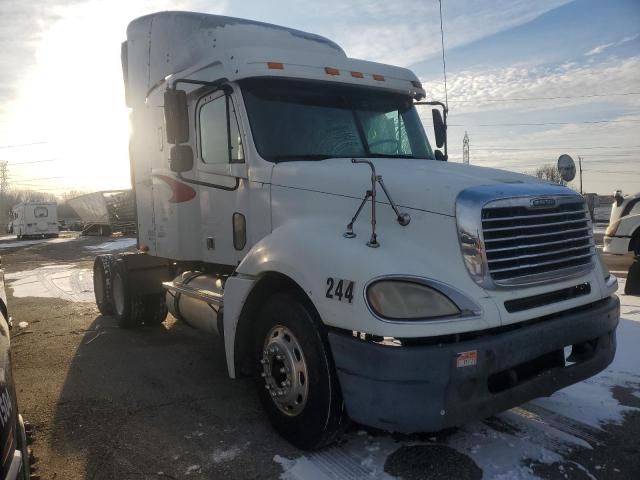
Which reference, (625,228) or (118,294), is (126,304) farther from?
(625,228)

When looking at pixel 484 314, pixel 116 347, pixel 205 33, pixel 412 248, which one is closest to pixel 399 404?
pixel 484 314

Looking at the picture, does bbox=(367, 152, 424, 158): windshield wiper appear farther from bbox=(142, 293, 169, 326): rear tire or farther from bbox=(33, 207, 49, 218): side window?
bbox=(33, 207, 49, 218): side window

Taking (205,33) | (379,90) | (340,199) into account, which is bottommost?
(340,199)

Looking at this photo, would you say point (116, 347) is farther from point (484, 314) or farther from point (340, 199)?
point (484, 314)

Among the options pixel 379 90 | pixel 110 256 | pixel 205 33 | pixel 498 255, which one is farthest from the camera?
pixel 110 256

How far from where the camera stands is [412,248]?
10.3 feet

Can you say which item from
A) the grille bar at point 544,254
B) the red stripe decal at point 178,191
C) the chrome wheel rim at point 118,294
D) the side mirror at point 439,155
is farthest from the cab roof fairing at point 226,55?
the chrome wheel rim at point 118,294

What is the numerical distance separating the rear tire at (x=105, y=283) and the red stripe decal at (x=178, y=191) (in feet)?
7.98

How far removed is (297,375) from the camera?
3.48 metres

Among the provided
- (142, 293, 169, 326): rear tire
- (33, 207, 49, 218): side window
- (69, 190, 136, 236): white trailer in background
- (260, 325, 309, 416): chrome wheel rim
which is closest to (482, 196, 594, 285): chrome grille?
(260, 325, 309, 416): chrome wheel rim

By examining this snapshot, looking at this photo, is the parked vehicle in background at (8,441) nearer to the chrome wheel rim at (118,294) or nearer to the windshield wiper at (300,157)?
the windshield wiper at (300,157)

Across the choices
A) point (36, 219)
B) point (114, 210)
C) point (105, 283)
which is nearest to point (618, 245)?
point (105, 283)

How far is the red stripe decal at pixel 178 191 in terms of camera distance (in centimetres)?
550

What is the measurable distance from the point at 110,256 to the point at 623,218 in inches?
381
